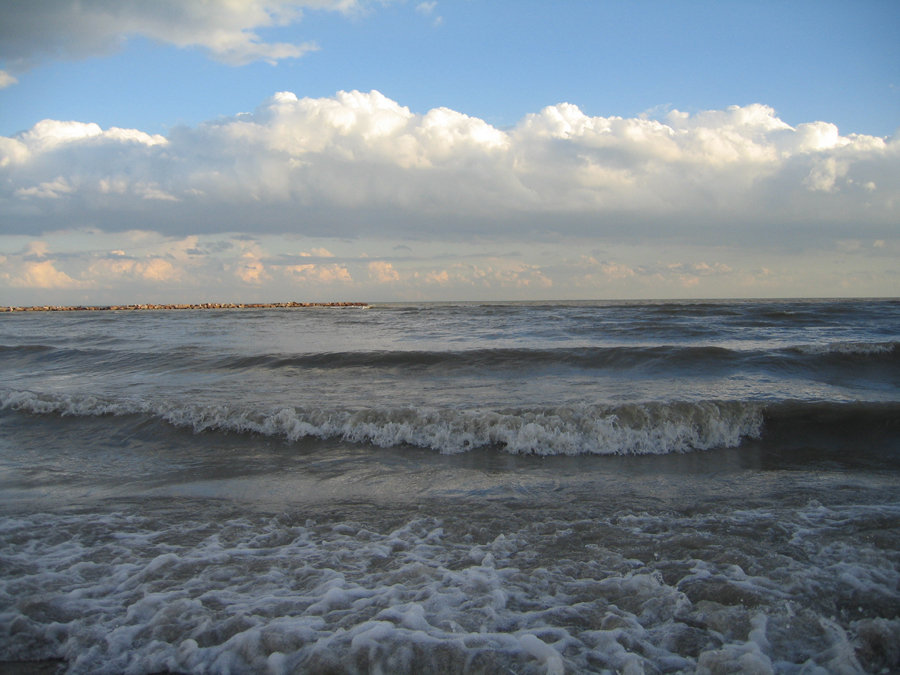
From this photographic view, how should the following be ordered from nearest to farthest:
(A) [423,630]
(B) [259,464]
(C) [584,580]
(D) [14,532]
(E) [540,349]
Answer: (A) [423,630] → (C) [584,580] → (D) [14,532] → (B) [259,464] → (E) [540,349]

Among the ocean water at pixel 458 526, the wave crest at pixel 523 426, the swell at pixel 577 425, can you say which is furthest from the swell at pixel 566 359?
the wave crest at pixel 523 426

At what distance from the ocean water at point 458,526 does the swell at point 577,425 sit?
0.04 m

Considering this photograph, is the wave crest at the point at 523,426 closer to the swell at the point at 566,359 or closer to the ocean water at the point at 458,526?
the ocean water at the point at 458,526

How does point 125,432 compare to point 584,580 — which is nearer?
point 584,580

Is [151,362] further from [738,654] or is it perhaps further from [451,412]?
[738,654]

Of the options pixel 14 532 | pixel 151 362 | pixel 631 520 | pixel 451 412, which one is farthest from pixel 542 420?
pixel 151 362

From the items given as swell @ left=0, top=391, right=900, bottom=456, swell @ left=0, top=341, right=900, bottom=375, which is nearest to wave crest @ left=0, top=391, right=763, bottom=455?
swell @ left=0, top=391, right=900, bottom=456

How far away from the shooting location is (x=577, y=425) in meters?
7.70

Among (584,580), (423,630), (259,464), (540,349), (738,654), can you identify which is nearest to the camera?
(738,654)

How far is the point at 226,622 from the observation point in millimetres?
3137

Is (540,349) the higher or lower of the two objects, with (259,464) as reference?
higher

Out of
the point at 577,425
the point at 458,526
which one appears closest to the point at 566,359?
the point at 577,425

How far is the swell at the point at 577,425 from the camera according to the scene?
7445mm

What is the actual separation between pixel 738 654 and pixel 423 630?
175 centimetres
